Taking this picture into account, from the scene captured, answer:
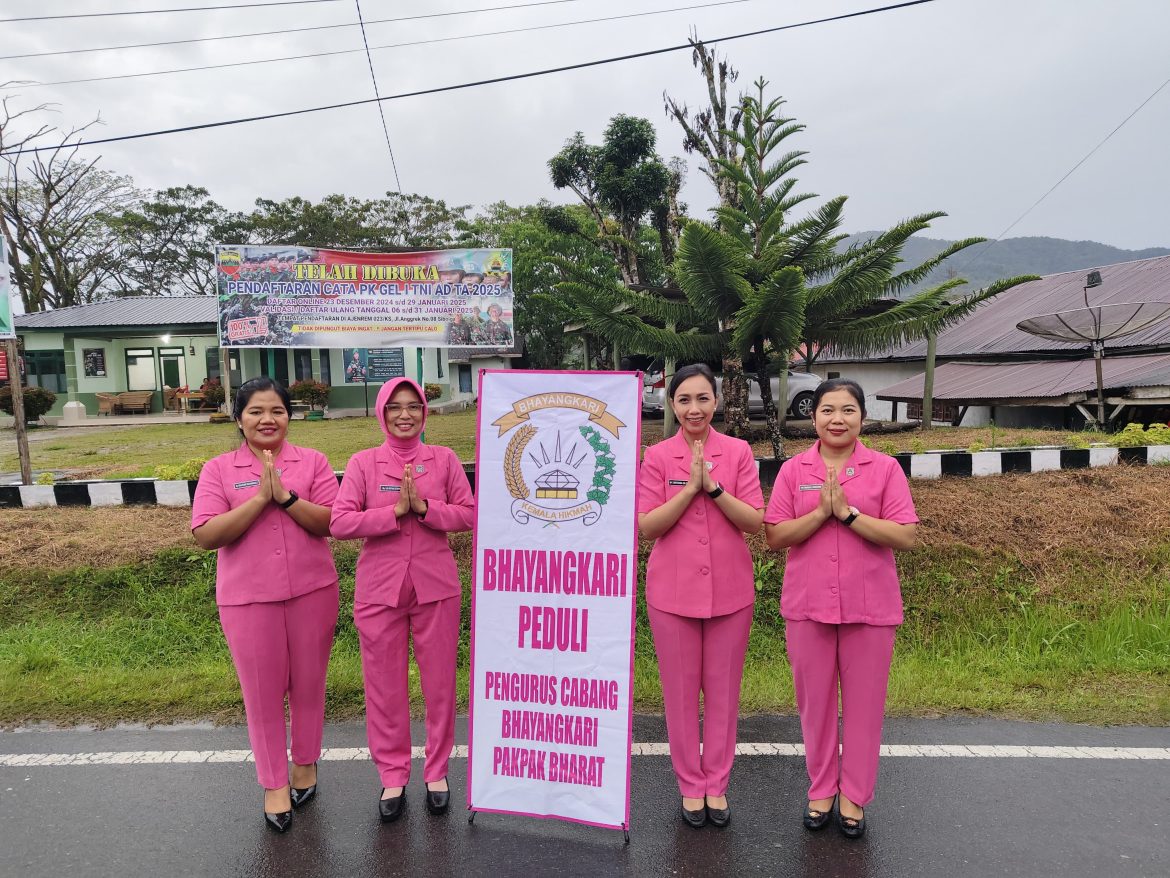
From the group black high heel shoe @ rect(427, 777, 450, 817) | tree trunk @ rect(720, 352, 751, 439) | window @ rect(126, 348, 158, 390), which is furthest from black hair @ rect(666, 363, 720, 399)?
window @ rect(126, 348, 158, 390)

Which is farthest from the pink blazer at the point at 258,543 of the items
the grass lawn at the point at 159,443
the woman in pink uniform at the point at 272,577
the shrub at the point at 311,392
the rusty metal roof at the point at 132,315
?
the rusty metal roof at the point at 132,315

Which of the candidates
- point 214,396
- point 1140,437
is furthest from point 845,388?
point 214,396

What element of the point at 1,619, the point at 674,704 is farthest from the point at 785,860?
the point at 1,619

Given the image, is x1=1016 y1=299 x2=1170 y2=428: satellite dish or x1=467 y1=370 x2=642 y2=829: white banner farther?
x1=1016 y1=299 x2=1170 y2=428: satellite dish

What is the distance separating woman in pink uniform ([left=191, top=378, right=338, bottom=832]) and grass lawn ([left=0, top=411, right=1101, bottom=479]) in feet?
18.6

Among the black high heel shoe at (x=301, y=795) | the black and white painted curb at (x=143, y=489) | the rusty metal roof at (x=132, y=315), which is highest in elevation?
the rusty metal roof at (x=132, y=315)

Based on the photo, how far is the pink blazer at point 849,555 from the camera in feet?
9.02

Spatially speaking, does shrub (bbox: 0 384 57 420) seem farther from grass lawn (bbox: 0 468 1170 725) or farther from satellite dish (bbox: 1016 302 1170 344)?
satellite dish (bbox: 1016 302 1170 344)

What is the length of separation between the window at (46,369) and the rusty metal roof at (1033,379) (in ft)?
81.4

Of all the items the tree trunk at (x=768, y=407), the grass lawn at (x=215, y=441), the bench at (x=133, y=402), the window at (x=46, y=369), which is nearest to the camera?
the tree trunk at (x=768, y=407)

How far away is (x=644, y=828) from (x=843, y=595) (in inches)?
45.7

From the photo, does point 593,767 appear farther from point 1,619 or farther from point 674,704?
point 1,619

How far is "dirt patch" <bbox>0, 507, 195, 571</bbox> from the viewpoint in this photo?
5.61m

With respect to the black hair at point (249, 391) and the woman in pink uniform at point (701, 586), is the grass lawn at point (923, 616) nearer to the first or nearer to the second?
the woman in pink uniform at point (701, 586)
